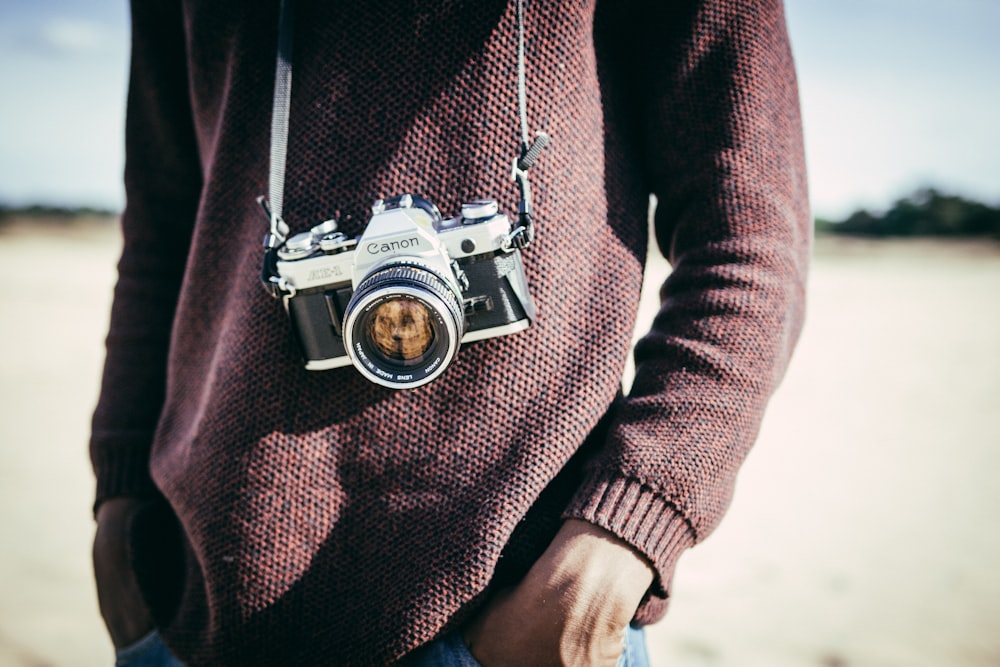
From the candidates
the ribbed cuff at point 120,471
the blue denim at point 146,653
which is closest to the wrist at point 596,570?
the blue denim at point 146,653

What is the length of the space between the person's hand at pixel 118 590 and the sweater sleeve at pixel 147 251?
0.09m

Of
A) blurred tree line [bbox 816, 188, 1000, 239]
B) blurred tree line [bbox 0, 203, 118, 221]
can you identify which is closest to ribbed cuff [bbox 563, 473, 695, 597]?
blurred tree line [bbox 816, 188, 1000, 239]

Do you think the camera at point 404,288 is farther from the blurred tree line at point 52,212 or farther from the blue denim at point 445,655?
the blurred tree line at point 52,212

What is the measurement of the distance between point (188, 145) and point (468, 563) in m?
0.99

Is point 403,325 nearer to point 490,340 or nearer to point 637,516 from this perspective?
point 490,340

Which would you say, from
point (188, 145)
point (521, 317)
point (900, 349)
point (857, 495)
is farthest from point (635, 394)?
point (900, 349)

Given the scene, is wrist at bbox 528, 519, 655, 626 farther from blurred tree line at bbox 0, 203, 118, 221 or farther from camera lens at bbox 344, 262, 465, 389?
blurred tree line at bbox 0, 203, 118, 221

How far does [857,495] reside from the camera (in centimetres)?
391

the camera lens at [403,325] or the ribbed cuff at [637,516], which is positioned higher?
the camera lens at [403,325]

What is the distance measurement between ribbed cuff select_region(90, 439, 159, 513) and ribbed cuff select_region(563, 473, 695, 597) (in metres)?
0.84

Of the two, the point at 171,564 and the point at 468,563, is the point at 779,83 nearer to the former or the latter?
the point at 468,563

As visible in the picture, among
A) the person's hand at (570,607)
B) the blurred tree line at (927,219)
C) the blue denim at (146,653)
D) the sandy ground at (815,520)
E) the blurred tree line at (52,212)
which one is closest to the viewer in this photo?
the person's hand at (570,607)

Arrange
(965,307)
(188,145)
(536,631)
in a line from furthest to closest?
(965,307), (188,145), (536,631)

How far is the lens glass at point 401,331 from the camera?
0.85 m
